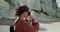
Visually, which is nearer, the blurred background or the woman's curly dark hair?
the woman's curly dark hair

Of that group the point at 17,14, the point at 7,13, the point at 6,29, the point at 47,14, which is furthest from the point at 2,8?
the point at 17,14

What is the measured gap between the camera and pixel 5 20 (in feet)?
14.3

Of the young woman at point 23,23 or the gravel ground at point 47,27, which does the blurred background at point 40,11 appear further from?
the young woman at point 23,23

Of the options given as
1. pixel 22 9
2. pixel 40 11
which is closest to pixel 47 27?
pixel 40 11

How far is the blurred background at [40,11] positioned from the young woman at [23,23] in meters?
2.61

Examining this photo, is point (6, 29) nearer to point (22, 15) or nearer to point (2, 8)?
point (2, 8)

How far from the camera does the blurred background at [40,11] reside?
4334mm

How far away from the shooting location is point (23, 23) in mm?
1551

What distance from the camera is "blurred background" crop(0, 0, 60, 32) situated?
4334 mm

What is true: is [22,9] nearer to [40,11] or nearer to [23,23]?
[23,23]

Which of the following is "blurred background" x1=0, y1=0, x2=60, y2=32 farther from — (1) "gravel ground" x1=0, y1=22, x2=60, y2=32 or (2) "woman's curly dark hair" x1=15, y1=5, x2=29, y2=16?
(2) "woman's curly dark hair" x1=15, y1=5, x2=29, y2=16

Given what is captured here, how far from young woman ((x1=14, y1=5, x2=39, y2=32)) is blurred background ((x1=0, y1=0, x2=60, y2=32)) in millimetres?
2608

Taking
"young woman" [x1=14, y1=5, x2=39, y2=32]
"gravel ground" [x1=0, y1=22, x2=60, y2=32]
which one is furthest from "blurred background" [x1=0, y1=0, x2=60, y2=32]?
"young woman" [x1=14, y1=5, x2=39, y2=32]

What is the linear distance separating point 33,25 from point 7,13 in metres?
3.02
